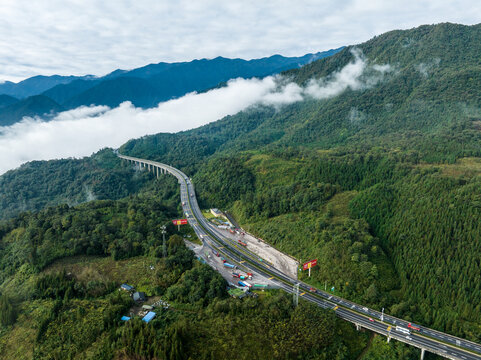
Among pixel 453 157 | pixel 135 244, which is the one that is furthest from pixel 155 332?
pixel 453 157

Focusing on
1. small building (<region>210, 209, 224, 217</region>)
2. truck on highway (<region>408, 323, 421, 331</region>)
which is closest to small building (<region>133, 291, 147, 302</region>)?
truck on highway (<region>408, 323, 421, 331</region>)

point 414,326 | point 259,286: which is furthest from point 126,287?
point 414,326

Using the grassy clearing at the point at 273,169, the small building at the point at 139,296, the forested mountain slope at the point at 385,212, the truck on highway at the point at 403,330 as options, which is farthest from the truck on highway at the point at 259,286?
the grassy clearing at the point at 273,169

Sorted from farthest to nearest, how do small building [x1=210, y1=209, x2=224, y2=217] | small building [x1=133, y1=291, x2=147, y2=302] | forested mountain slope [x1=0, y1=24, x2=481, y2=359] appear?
small building [x1=210, y1=209, x2=224, y2=217] → forested mountain slope [x1=0, y1=24, x2=481, y2=359] → small building [x1=133, y1=291, x2=147, y2=302]

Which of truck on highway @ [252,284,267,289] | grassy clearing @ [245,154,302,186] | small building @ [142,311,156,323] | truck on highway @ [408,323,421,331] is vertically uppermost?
grassy clearing @ [245,154,302,186]

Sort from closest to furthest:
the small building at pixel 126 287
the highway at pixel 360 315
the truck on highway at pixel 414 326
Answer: the highway at pixel 360 315, the truck on highway at pixel 414 326, the small building at pixel 126 287

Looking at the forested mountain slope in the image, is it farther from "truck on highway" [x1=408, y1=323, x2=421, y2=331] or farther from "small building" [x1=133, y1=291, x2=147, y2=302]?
"small building" [x1=133, y1=291, x2=147, y2=302]

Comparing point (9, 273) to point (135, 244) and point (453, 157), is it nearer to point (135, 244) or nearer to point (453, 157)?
point (135, 244)

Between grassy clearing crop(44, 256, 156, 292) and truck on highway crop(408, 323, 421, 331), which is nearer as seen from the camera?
truck on highway crop(408, 323, 421, 331)

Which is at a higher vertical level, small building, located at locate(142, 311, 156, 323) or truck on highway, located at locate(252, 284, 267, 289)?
small building, located at locate(142, 311, 156, 323)

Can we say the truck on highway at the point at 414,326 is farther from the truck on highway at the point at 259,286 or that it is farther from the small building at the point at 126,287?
the small building at the point at 126,287

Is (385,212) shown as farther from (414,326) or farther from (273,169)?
(273,169)
